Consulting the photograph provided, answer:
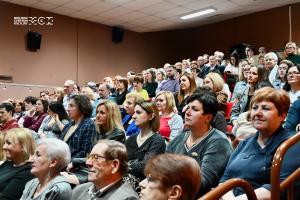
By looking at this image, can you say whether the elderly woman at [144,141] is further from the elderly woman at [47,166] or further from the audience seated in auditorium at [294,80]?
the audience seated in auditorium at [294,80]

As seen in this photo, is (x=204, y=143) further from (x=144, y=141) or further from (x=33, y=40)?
(x=33, y=40)

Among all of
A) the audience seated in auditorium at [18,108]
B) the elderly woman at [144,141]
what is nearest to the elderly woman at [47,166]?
the elderly woman at [144,141]

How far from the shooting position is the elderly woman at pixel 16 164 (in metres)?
2.57

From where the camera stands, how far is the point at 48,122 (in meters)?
4.70

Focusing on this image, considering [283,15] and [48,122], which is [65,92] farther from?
[283,15]

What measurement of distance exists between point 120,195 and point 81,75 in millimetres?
7971

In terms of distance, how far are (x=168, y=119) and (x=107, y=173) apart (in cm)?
184

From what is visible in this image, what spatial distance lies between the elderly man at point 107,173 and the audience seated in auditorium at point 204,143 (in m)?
0.39

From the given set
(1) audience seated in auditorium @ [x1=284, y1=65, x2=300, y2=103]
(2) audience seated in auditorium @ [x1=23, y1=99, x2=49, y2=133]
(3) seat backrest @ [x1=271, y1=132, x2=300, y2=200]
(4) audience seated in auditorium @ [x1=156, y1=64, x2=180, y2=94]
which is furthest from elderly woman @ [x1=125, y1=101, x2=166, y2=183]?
(4) audience seated in auditorium @ [x1=156, y1=64, x2=180, y2=94]

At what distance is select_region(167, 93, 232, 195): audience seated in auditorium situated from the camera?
2012mm

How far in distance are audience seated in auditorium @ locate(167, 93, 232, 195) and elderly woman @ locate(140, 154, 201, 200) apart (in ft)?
2.21

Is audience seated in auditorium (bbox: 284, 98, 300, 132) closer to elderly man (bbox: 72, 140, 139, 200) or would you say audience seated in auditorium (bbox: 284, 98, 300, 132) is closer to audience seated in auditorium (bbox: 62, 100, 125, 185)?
audience seated in auditorium (bbox: 62, 100, 125, 185)

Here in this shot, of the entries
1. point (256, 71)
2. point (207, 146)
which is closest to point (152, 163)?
point (207, 146)

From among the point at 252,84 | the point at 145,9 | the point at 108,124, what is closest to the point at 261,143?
the point at 108,124
